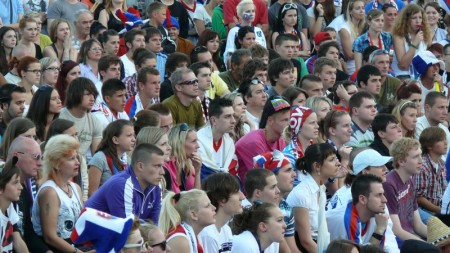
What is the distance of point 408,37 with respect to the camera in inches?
683

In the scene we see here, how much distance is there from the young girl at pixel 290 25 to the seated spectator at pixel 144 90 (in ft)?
14.4

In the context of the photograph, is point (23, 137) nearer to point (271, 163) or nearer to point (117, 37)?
point (271, 163)

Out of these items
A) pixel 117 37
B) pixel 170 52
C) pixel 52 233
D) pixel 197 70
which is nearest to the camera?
pixel 52 233

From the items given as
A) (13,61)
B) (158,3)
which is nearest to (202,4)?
(158,3)

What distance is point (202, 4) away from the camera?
1822 cm

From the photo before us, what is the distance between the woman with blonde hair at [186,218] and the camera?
29.9 feet

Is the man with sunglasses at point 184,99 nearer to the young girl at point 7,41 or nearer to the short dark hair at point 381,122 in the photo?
the short dark hair at point 381,122

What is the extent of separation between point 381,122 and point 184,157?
2.68 meters

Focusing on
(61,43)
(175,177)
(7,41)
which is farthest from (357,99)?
(7,41)

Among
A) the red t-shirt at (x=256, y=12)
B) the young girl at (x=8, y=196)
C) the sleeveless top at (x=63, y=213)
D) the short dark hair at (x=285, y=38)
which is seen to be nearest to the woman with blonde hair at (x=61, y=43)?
the short dark hair at (x=285, y=38)

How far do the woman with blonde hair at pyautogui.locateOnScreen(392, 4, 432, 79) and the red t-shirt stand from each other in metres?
1.87

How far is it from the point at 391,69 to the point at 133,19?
374 cm

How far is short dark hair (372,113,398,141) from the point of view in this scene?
12875 mm

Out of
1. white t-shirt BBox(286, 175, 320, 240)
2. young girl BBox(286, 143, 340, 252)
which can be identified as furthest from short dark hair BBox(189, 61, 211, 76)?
white t-shirt BBox(286, 175, 320, 240)
